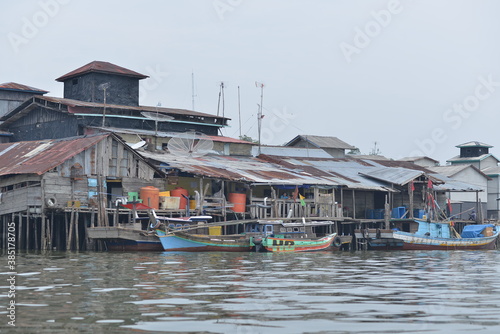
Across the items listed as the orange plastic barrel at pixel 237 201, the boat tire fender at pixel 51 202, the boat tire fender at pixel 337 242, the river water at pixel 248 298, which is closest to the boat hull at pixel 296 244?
the boat tire fender at pixel 337 242

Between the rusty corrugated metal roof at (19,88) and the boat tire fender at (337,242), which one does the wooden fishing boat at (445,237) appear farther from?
the rusty corrugated metal roof at (19,88)

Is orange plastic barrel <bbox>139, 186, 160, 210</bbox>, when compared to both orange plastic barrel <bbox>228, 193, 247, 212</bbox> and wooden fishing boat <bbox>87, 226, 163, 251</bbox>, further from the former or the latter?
orange plastic barrel <bbox>228, 193, 247, 212</bbox>

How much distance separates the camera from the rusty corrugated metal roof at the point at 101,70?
56.9 meters

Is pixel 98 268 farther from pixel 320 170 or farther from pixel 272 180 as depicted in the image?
pixel 320 170

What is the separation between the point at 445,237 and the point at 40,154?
78.6 feet

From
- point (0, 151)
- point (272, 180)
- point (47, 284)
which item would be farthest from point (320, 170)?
point (47, 284)

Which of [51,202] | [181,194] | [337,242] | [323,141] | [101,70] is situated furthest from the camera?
[323,141]

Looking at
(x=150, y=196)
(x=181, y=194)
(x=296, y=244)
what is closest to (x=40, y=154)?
(x=150, y=196)

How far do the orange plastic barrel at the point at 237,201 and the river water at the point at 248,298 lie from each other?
51.5ft

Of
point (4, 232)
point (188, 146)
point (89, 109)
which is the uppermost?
point (89, 109)

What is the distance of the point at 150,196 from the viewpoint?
130 feet

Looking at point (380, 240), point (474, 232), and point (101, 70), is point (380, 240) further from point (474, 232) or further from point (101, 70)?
point (101, 70)

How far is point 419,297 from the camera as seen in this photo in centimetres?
1741

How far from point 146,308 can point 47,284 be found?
538 cm
